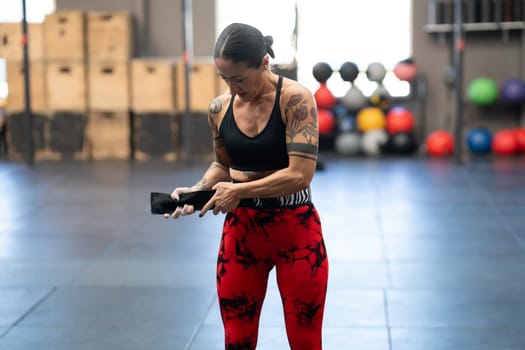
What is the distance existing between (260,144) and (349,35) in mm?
9266

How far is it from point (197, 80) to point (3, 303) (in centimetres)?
649

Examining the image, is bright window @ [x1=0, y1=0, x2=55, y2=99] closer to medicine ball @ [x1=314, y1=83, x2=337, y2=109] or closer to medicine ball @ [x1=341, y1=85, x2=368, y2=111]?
medicine ball @ [x1=314, y1=83, x2=337, y2=109]

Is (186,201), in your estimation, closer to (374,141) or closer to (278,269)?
(278,269)

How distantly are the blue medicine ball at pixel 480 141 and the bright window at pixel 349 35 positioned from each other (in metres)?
1.14

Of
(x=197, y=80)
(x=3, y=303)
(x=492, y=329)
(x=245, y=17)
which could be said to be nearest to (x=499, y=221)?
(x=492, y=329)

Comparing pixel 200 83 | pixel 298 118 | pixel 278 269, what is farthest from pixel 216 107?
pixel 200 83

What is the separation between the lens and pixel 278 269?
2.64 m

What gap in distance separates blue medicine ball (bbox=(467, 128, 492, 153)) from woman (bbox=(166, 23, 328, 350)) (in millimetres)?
8523

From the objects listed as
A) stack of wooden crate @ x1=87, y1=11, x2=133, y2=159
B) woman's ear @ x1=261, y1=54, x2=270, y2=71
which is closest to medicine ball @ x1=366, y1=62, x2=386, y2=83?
stack of wooden crate @ x1=87, y1=11, x2=133, y2=159

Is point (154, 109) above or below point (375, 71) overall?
below

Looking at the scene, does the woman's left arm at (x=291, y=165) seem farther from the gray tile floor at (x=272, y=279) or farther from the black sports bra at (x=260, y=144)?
the gray tile floor at (x=272, y=279)

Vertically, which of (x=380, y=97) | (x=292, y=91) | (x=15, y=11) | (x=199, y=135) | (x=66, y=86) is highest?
(x=15, y=11)

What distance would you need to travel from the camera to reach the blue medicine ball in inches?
424

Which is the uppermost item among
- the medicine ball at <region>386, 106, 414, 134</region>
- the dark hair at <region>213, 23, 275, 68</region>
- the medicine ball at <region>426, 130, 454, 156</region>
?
the dark hair at <region>213, 23, 275, 68</region>
